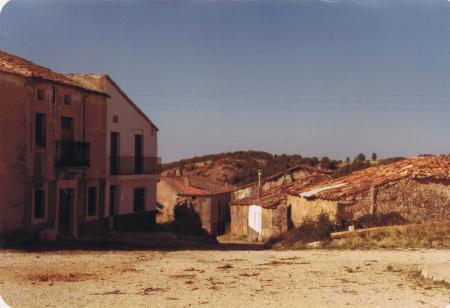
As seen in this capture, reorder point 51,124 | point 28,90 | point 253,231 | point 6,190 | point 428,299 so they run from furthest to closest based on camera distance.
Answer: point 253,231
point 51,124
point 28,90
point 6,190
point 428,299

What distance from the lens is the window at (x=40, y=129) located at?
19938 mm

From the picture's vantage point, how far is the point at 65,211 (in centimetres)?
2188

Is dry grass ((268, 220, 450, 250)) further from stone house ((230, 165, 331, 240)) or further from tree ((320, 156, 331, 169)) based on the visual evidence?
tree ((320, 156, 331, 169))

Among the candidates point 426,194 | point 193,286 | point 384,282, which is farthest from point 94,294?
point 426,194

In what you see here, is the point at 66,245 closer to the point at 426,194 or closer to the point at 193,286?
the point at 193,286

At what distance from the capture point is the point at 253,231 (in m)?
30.0

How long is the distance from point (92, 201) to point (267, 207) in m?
8.91

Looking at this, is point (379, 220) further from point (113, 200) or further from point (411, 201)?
point (113, 200)

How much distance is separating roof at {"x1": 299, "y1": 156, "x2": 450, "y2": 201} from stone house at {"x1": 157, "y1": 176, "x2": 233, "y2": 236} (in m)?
10.6

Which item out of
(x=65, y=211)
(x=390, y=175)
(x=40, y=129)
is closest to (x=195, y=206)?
(x=65, y=211)

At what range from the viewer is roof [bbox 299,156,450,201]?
20.9 metres

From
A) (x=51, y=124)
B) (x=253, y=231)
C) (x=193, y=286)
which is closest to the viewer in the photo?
(x=193, y=286)

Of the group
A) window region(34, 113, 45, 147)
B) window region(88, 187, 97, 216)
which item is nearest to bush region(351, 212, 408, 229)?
window region(88, 187, 97, 216)

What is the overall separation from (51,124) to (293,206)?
41.5 feet
